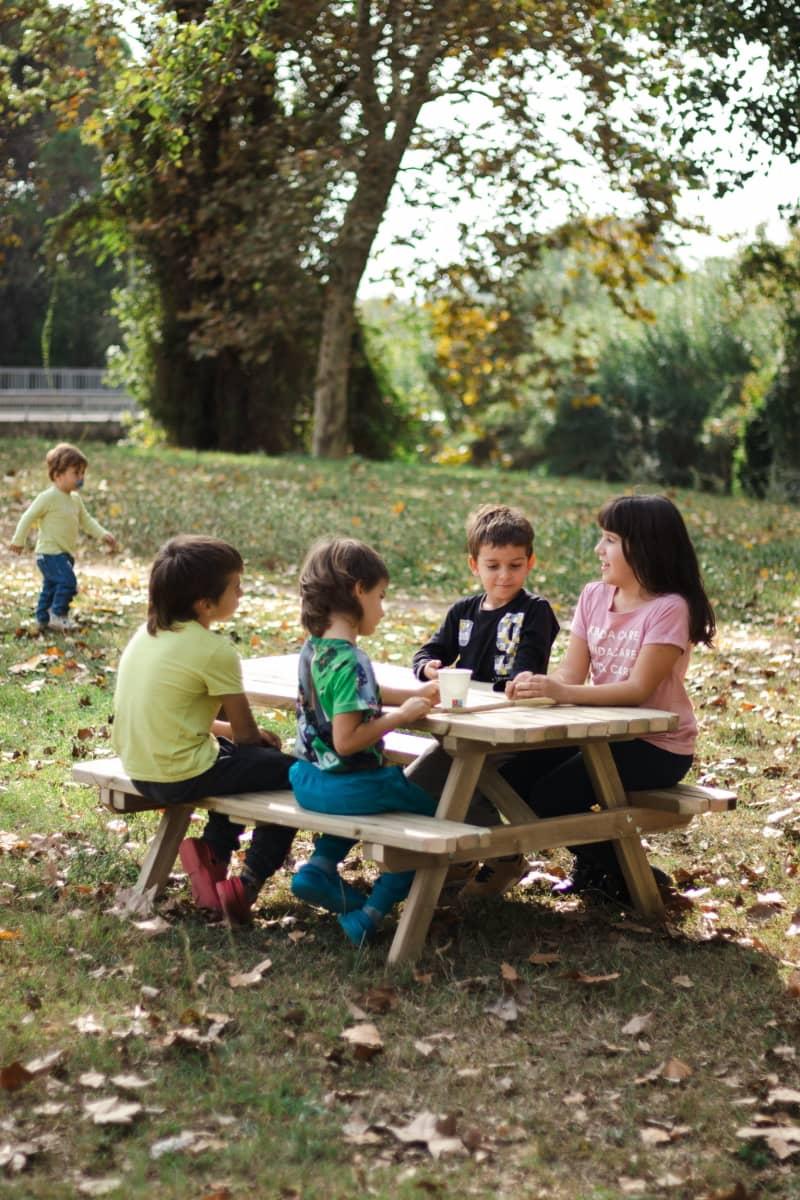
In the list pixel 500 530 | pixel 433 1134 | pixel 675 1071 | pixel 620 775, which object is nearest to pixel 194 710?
pixel 500 530

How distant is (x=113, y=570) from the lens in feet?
43.5

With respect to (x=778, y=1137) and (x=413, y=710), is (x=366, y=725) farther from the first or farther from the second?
(x=778, y=1137)

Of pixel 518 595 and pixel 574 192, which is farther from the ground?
pixel 574 192

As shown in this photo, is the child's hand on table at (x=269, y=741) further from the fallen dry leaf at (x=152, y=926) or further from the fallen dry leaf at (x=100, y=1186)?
the fallen dry leaf at (x=100, y=1186)

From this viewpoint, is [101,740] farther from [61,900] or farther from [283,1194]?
[283,1194]

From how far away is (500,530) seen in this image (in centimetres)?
530

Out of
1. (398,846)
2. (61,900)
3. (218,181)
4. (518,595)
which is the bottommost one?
(61,900)

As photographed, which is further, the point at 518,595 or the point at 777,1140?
the point at 518,595

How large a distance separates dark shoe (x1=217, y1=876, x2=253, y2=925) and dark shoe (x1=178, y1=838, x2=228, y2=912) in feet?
0.20

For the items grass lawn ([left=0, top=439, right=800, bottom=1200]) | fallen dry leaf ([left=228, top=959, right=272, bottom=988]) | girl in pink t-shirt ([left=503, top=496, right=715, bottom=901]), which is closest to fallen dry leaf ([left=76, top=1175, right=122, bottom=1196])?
grass lawn ([left=0, top=439, right=800, bottom=1200])

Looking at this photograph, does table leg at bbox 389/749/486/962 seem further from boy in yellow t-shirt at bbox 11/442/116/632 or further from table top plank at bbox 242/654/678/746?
boy in yellow t-shirt at bbox 11/442/116/632

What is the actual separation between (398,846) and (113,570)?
9198 mm

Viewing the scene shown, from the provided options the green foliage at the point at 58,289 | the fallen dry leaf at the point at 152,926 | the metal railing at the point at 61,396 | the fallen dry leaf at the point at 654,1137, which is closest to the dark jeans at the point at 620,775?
the fallen dry leaf at the point at 152,926

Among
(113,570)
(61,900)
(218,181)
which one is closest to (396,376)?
(218,181)
